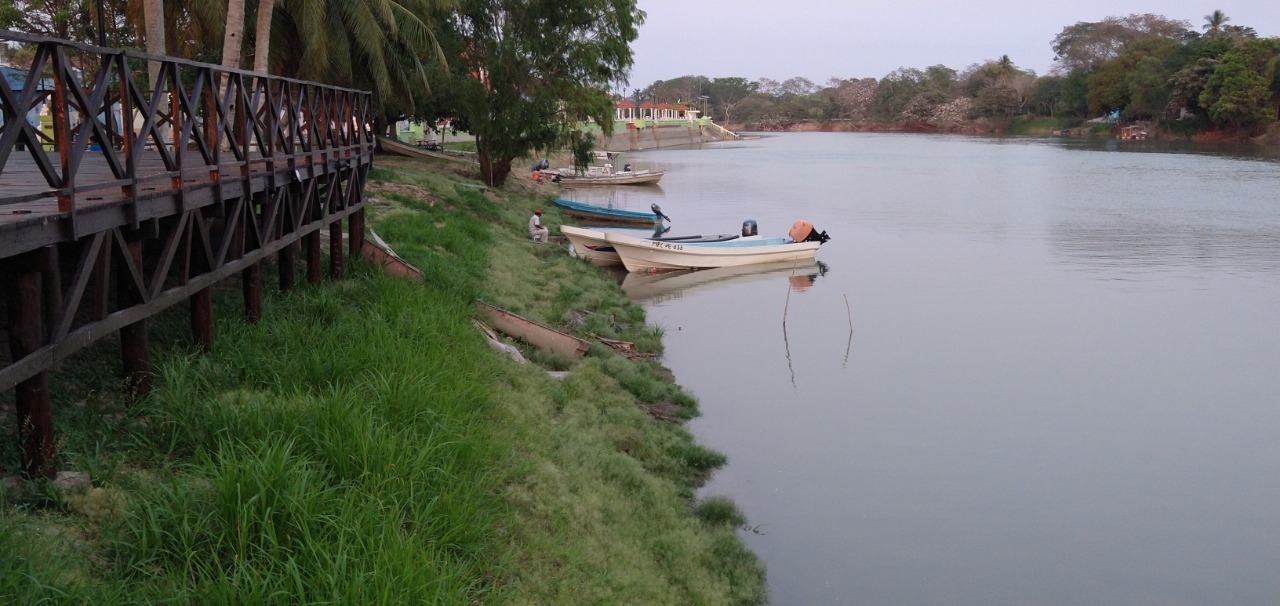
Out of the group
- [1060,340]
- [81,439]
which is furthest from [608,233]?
[81,439]

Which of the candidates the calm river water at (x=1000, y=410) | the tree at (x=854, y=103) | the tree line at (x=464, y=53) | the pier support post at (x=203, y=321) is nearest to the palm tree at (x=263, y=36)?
the tree line at (x=464, y=53)

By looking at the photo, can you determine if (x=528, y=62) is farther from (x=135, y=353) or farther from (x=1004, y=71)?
(x=1004, y=71)

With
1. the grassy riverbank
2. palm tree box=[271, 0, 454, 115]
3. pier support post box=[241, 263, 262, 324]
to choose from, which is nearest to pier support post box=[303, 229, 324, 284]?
the grassy riverbank

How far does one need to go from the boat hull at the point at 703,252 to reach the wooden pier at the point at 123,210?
1479cm

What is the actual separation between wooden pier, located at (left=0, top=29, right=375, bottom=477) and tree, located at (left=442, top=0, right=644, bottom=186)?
74.6 ft

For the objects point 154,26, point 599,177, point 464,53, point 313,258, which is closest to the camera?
point 313,258

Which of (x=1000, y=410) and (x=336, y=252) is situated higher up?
(x=336, y=252)

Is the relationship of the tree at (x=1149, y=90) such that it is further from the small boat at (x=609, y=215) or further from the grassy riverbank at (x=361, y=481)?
the grassy riverbank at (x=361, y=481)

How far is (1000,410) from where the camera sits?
50.3 ft

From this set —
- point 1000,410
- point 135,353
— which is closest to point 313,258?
point 135,353

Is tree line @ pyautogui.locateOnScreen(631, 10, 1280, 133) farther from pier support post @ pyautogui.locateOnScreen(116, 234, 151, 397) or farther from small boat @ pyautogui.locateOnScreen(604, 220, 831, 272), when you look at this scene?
pier support post @ pyautogui.locateOnScreen(116, 234, 151, 397)

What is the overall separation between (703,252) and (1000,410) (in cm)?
1311

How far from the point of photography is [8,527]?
4.98 metres

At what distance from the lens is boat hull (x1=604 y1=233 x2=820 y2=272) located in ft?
87.2
